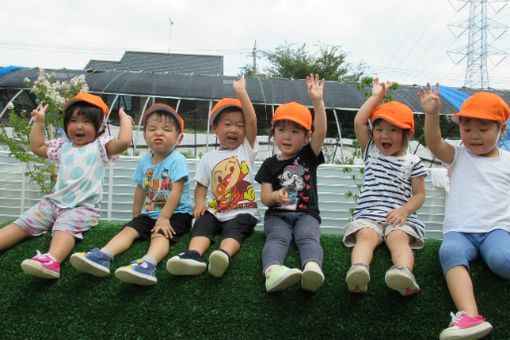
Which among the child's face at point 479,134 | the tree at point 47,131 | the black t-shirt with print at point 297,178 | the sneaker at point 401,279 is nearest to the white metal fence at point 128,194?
the tree at point 47,131

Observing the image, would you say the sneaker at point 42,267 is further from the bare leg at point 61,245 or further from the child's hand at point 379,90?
the child's hand at point 379,90

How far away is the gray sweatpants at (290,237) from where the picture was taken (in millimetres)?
1995

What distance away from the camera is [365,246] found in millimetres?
2088

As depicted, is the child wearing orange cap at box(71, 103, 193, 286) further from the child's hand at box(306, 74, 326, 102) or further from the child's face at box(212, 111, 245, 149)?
the child's hand at box(306, 74, 326, 102)

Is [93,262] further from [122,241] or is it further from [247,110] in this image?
[247,110]

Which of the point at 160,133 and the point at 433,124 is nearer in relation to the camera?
the point at 433,124

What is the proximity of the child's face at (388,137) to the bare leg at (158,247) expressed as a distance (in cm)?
164

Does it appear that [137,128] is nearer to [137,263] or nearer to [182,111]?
[182,111]

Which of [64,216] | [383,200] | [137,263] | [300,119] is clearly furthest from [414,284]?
[64,216]

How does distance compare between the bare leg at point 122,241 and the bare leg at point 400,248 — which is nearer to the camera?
the bare leg at point 400,248

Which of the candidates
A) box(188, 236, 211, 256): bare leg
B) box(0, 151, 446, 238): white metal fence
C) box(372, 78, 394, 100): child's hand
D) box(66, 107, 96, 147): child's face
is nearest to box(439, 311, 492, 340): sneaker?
box(188, 236, 211, 256): bare leg

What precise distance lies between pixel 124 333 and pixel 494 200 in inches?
92.0

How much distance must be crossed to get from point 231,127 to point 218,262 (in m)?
1.11

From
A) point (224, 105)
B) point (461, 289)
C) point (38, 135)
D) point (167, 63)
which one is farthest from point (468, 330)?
point (167, 63)
